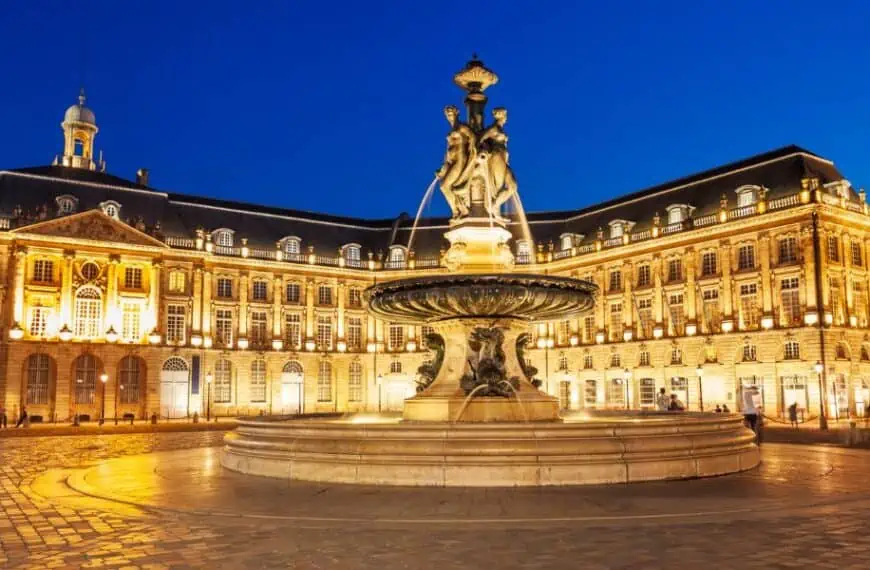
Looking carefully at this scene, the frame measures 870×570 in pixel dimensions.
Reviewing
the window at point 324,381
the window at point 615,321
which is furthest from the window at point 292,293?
the window at point 615,321

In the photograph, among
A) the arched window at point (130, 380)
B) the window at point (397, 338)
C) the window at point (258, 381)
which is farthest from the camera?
the window at point (397, 338)

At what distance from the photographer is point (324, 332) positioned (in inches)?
2712

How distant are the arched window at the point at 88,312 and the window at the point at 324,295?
1739 centimetres

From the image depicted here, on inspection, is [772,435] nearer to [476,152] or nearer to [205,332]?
[476,152]

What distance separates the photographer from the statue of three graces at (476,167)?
60.3 feet

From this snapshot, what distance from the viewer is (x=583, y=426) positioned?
13.0 meters

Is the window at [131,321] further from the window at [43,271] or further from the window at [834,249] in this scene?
the window at [834,249]

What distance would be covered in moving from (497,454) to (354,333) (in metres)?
58.2

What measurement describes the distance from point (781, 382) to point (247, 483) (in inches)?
1685

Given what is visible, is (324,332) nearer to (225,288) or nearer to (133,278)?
(225,288)

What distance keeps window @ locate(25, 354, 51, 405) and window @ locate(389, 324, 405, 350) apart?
1014 inches

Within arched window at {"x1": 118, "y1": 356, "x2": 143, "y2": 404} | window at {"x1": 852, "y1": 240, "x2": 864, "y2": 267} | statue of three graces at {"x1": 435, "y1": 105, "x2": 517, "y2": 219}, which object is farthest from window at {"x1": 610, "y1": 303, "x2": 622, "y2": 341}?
statue of three graces at {"x1": 435, "y1": 105, "x2": 517, "y2": 219}

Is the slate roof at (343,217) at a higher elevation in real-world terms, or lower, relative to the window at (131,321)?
higher

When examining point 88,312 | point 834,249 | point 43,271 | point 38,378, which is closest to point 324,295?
point 88,312
